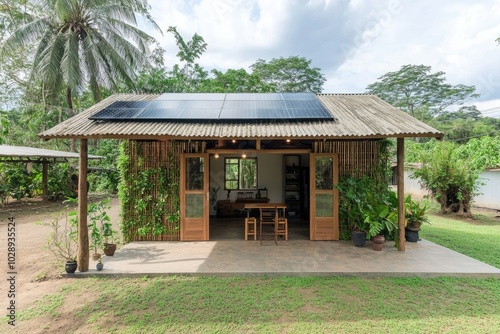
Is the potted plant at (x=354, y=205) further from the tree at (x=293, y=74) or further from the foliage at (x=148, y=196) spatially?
the tree at (x=293, y=74)

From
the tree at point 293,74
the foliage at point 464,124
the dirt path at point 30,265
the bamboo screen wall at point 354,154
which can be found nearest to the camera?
the dirt path at point 30,265

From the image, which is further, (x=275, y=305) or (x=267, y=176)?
(x=267, y=176)

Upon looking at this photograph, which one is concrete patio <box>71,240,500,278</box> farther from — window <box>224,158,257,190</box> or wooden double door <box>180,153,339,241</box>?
window <box>224,158,257,190</box>

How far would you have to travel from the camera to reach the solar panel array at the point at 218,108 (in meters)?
6.02

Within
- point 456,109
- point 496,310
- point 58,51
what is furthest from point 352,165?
point 456,109

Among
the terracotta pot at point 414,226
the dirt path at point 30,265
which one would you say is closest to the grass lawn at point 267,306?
the dirt path at point 30,265

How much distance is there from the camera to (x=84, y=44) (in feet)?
45.0

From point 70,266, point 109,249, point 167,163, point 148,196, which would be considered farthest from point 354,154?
point 70,266

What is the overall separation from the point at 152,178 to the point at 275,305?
446 centimetres

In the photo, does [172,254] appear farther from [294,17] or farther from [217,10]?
[294,17]

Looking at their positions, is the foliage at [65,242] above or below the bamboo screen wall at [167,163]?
below

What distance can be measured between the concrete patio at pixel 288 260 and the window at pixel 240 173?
3.81 meters

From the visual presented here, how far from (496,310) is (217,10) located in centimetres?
1189

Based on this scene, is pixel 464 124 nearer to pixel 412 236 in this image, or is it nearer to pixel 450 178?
pixel 450 178
